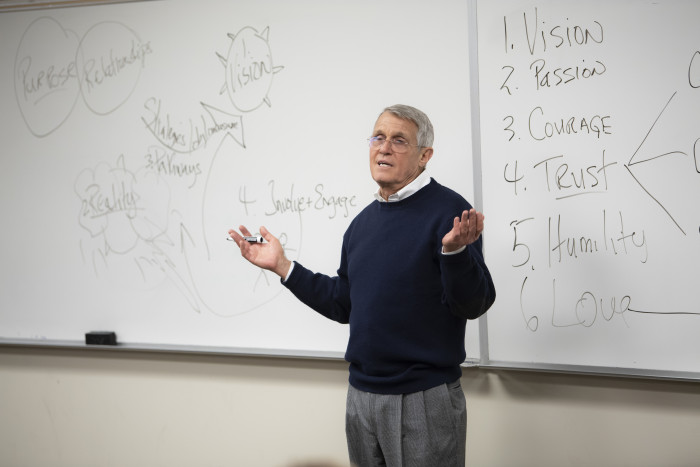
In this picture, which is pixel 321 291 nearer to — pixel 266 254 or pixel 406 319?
pixel 266 254

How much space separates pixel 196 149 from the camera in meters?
2.58

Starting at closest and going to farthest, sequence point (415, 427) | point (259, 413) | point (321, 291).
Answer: point (415, 427) → point (321, 291) → point (259, 413)

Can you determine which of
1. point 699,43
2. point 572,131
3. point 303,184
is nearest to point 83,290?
point 303,184

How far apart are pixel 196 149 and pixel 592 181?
140 centimetres

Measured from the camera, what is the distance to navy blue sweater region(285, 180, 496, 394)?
1.75 m

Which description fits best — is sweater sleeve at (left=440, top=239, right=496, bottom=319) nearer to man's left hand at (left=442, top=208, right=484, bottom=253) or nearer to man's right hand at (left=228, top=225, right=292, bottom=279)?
man's left hand at (left=442, top=208, right=484, bottom=253)

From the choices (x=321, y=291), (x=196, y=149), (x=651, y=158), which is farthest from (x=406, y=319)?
(x=196, y=149)

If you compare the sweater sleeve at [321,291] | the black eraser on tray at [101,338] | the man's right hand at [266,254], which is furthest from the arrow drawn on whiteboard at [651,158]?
the black eraser on tray at [101,338]

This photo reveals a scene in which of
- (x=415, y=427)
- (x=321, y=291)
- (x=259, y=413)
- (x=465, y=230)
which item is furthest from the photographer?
(x=259, y=413)

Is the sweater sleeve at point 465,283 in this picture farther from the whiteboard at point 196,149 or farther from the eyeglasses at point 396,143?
the whiteboard at point 196,149

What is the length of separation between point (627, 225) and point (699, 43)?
22.0 inches

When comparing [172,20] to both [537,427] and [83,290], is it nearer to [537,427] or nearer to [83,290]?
[83,290]

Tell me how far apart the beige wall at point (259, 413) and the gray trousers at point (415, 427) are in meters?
0.29

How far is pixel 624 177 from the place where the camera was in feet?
6.85
